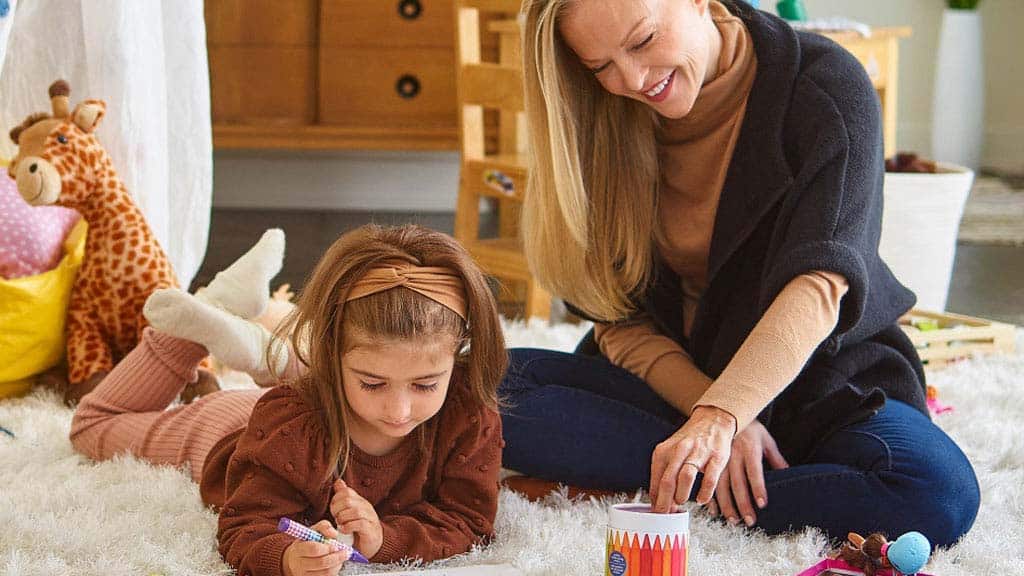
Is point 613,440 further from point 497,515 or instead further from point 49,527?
point 49,527

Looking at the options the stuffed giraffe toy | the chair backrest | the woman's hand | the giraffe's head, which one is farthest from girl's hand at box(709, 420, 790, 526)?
the chair backrest

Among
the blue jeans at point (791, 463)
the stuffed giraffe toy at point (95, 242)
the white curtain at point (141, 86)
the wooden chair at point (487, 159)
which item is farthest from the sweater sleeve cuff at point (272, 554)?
the wooden chair at point (487, 159)

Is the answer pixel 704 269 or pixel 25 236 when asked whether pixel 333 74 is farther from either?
pixel 704 269

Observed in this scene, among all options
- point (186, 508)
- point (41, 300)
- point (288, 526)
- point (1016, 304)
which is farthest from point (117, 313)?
point (1016, 304)

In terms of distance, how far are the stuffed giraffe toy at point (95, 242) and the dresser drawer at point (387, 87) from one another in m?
1.63

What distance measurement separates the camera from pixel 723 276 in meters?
1.28

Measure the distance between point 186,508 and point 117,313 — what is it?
0.55m

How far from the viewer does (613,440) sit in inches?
50.2

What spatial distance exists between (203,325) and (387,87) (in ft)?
6.82

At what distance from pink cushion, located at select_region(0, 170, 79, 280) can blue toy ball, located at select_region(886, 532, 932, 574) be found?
1227 mm

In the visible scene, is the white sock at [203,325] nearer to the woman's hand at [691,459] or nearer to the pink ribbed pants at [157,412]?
the pink ribbed pants at [157,412]

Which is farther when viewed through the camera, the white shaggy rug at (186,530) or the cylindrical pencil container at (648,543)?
the white shaggy rug at (186,530)

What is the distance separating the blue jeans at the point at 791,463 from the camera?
1147mm

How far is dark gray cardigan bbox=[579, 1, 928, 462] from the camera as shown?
115 cm
